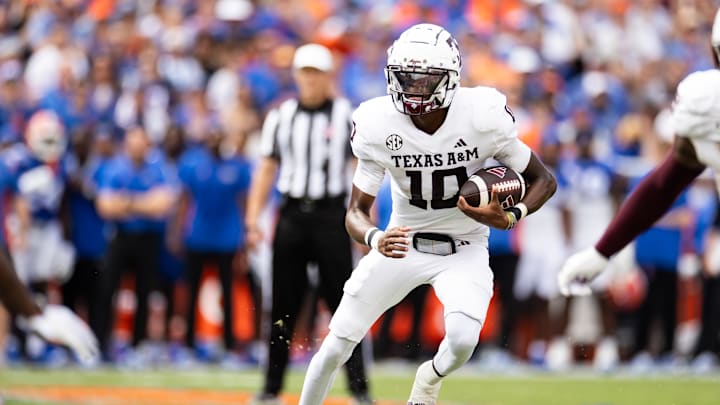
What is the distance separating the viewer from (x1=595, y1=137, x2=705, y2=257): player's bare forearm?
5152 mm

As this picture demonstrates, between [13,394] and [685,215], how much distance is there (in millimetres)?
5216

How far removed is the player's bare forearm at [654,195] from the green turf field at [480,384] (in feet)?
8.33

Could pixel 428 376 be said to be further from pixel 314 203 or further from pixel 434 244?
pixel 314 203

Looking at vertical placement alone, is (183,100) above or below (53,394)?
above

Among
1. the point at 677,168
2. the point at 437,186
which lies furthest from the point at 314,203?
the point at 677,168

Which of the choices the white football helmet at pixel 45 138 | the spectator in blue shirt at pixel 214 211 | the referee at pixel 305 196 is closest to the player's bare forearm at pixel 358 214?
the referee at pixel 305 196

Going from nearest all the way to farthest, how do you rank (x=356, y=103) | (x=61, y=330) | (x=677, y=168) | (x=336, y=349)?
(x=61, y=330) → (x=677, y=168) → (x=336, y=349) → (x=356, y=103)

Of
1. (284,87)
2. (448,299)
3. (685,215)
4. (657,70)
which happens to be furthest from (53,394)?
(657,70)

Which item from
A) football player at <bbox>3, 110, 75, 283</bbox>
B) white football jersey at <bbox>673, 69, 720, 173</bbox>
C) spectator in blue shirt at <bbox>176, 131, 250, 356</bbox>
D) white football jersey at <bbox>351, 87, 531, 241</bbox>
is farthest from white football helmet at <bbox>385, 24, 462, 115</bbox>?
football player at <bbox>3, 110, 75, 283</bbox>

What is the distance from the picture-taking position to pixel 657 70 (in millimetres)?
12664

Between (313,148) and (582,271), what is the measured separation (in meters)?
2.40

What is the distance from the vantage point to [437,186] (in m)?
5.68

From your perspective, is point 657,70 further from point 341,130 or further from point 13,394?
point 13,394

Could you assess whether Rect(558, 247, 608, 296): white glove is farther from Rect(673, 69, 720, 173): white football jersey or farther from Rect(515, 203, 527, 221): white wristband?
Rect(673, 69, 720, 173): white football jersey
